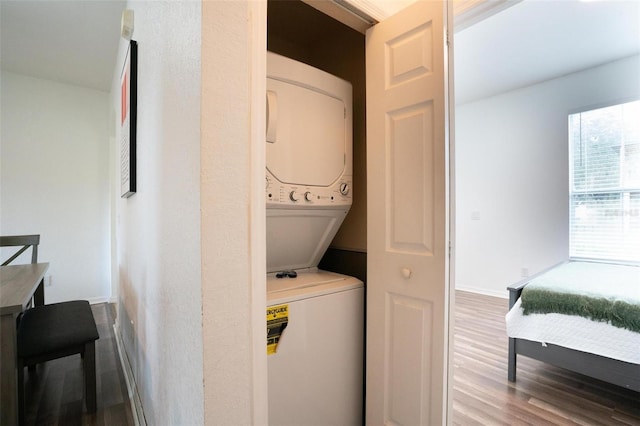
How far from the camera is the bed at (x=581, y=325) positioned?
170cm

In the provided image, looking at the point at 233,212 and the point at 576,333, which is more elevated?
the point at 233,212

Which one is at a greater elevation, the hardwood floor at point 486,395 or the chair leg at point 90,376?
the chair leg at point 90,376

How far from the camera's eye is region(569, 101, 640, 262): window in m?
3.20

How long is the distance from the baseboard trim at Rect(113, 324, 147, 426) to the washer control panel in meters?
1.30

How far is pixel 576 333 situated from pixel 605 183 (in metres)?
2.46

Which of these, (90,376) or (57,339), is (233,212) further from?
(90,376)

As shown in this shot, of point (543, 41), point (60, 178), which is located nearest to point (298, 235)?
point (543, 41)

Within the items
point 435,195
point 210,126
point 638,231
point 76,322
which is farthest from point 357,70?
point 638,231

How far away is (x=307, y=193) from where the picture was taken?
1360 mm

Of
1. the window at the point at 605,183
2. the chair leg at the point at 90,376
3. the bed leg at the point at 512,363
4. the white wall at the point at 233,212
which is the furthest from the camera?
the window at the point at 605,183

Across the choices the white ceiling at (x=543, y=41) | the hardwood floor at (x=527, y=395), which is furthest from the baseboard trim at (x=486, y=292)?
the white ceiling at (x=543, y=41)

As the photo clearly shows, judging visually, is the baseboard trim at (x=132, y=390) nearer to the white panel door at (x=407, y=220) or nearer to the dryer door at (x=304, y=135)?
the white panel door at (x=407, y=220)

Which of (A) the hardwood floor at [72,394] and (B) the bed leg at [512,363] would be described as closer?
(A) the hardwood floor at [72,394]

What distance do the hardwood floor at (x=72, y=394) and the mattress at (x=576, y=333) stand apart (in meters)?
2.48
